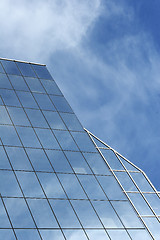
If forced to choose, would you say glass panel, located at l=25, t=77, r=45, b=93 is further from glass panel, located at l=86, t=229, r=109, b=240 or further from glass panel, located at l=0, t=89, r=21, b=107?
glass panel, located at l=86, t=229, r=109, b=240

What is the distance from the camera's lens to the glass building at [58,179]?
23.6 m

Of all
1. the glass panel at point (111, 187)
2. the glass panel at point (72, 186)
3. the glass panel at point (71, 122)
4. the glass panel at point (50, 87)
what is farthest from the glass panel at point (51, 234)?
the glass panel at point (50, 87)

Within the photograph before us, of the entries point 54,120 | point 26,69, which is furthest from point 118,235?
point 26,69

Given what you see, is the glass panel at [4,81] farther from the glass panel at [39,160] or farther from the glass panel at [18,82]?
the glass panel at [39,160]

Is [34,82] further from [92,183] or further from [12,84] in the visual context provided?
[92,183]

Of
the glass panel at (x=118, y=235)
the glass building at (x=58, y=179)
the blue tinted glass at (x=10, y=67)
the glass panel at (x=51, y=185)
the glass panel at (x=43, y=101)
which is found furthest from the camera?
the blue tinted glass at (x=10, y=67)

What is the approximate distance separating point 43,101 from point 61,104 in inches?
67.2

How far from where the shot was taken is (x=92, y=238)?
23.8 m

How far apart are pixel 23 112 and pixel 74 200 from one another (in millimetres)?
9327

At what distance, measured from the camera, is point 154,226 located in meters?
28.0

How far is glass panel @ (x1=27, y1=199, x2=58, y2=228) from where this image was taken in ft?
76.2

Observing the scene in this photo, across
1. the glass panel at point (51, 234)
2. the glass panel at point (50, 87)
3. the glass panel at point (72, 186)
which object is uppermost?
the glass panel at point (50, 87)

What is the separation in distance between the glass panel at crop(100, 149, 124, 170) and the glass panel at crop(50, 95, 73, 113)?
5.00 metres

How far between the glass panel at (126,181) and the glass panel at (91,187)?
9.76 ft
